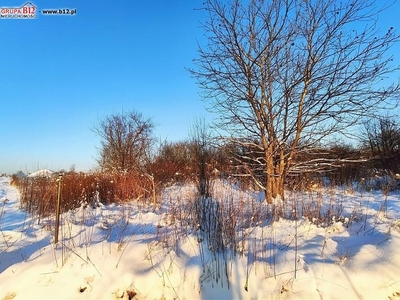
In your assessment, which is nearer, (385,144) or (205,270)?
(205,270)

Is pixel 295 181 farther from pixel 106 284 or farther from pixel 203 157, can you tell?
pixel 106 284

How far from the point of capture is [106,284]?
2.34 m

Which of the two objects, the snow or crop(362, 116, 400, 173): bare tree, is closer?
the snow

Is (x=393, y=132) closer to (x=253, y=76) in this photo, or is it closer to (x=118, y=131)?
(x=253, y=76)

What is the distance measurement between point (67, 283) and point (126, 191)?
5.73 m

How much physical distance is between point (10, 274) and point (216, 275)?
78.7 inches

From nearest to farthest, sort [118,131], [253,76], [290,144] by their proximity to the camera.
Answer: [253,76] → [290,144] → [118,131]

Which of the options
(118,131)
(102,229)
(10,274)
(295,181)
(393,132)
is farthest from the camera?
(118,131)

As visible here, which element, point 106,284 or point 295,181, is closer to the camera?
point 106,284

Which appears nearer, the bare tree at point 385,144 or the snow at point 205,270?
the snow at point 205,270

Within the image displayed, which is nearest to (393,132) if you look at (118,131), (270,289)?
A: (270,289)

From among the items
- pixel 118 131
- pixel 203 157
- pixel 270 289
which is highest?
pixel 118 131

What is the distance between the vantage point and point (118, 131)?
701 inches

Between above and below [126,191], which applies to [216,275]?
below
